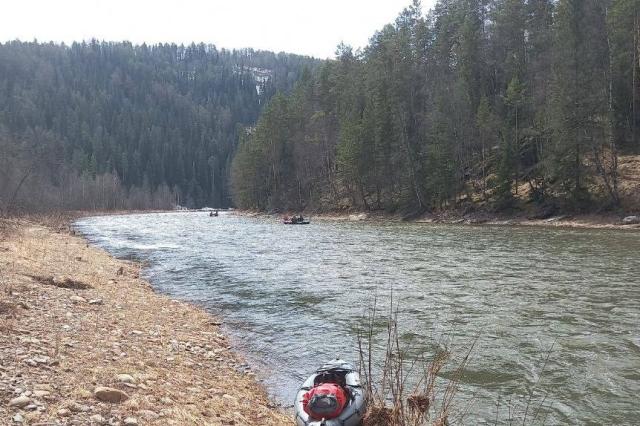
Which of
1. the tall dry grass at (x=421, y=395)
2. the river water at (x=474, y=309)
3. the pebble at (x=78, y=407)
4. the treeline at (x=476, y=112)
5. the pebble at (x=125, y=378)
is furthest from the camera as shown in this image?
the treeline at (x=476, y=112)

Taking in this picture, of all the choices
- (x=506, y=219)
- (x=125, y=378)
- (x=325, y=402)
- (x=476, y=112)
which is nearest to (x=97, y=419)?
(x=125, y=378)

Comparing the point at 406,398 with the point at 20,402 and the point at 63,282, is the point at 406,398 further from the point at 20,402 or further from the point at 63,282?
the point at 63,282

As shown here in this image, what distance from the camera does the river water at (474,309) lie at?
8086 mm

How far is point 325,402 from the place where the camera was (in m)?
6.16

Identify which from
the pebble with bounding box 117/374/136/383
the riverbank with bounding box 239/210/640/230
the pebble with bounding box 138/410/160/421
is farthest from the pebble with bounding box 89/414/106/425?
the riverbank with bounding box 239/210/640/230

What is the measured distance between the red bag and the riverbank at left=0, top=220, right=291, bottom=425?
968 millimetres

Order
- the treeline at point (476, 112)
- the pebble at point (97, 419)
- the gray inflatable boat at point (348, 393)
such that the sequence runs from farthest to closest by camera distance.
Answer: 1. the treeline at point (476, 112)
2. the gray inflatable boat at point (348, 393)
3. the pebble at point (97, 419)

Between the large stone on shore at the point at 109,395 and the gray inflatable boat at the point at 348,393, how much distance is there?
223 cm

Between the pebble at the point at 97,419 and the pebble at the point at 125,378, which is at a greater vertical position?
the pebble at the point at 97,419

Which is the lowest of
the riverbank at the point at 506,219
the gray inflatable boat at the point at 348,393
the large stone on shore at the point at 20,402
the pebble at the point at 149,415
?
the gray inflatable boat at the point at 348,393

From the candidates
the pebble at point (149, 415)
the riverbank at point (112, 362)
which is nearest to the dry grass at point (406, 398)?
the riverbank at point (112, 362)

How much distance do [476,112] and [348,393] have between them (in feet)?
176

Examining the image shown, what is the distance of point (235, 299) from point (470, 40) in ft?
173

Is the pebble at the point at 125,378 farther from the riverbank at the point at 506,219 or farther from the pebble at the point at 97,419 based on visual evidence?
the riverbank at the point at 506,219
